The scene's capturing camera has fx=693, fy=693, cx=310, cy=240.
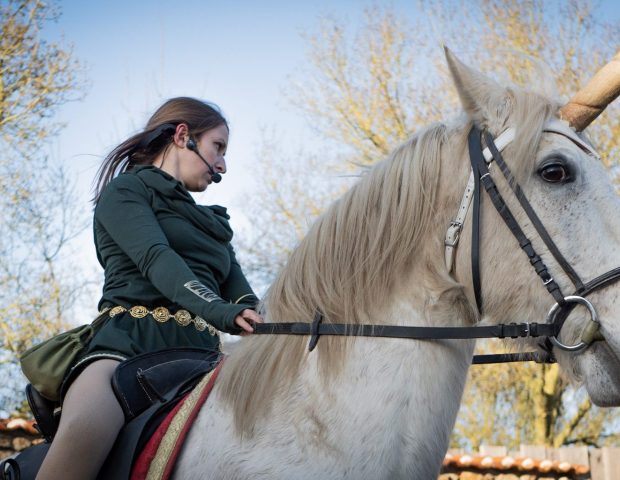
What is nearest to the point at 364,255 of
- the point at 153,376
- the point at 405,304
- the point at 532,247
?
the point at 405,304

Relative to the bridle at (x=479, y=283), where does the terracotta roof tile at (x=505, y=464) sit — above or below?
below

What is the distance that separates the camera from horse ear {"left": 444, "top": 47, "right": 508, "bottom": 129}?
2352mm

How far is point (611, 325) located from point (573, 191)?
0.43 m

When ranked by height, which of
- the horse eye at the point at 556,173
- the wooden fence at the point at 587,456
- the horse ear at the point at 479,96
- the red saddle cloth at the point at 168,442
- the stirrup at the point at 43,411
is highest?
the horse ear at the point at 479,96

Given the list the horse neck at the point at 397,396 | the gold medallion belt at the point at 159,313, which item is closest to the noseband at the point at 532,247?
the horse neck at the point at 397,396

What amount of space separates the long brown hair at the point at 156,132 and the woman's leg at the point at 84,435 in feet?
3.66

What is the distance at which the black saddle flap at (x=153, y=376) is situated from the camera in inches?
96.7

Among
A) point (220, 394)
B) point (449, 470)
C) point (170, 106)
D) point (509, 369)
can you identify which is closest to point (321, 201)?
point (509, 369)

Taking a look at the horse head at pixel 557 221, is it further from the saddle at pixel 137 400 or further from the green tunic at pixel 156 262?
the saddle at pixel 137 400

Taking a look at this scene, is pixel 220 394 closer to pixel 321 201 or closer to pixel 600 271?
pixel 600 271

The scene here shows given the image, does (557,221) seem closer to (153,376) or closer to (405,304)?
(405,304)

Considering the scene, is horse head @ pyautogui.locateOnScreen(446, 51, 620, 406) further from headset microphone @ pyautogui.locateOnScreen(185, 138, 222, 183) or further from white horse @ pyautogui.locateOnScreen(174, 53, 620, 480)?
headset microphone @ pyautogui.locateOnScreen(185, 138, 222, 183)

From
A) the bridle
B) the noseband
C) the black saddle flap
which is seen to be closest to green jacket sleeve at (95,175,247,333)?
the bridle

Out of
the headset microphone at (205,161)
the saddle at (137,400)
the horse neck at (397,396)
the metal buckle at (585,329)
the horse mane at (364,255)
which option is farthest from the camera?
the headset microphone at (205,161)
